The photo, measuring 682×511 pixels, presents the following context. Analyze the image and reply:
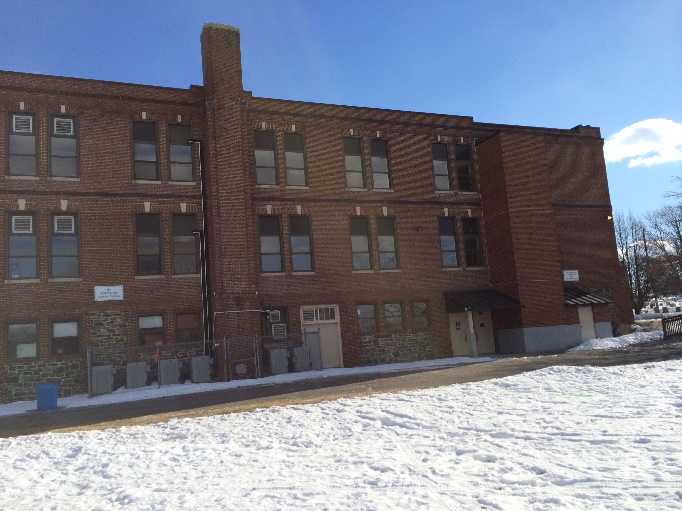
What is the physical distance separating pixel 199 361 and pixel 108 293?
4.55 m

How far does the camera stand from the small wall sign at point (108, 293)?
871 inches

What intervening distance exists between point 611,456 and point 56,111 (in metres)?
23.2

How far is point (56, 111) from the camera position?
22703mm

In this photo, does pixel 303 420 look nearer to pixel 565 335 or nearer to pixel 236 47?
pixel 236 47

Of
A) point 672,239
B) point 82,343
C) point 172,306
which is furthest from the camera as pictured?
point 672,239

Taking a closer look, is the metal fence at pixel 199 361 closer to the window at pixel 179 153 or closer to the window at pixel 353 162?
the window at pixel 179 153

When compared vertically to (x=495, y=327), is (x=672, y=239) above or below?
above

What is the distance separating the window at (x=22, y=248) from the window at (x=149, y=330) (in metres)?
4.37

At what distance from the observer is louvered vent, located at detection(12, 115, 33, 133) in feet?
72.4

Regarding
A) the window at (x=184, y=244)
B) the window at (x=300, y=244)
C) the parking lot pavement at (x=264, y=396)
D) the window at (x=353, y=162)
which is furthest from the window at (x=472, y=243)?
the window at (x=184, y=244)

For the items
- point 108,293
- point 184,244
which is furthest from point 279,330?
point 108,293

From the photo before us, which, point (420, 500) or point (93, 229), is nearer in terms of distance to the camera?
point (420, 500)

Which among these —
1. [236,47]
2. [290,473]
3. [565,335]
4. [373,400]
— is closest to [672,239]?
[565,335]

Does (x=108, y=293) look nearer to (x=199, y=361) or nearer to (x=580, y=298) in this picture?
A: (x=199, y=361)
